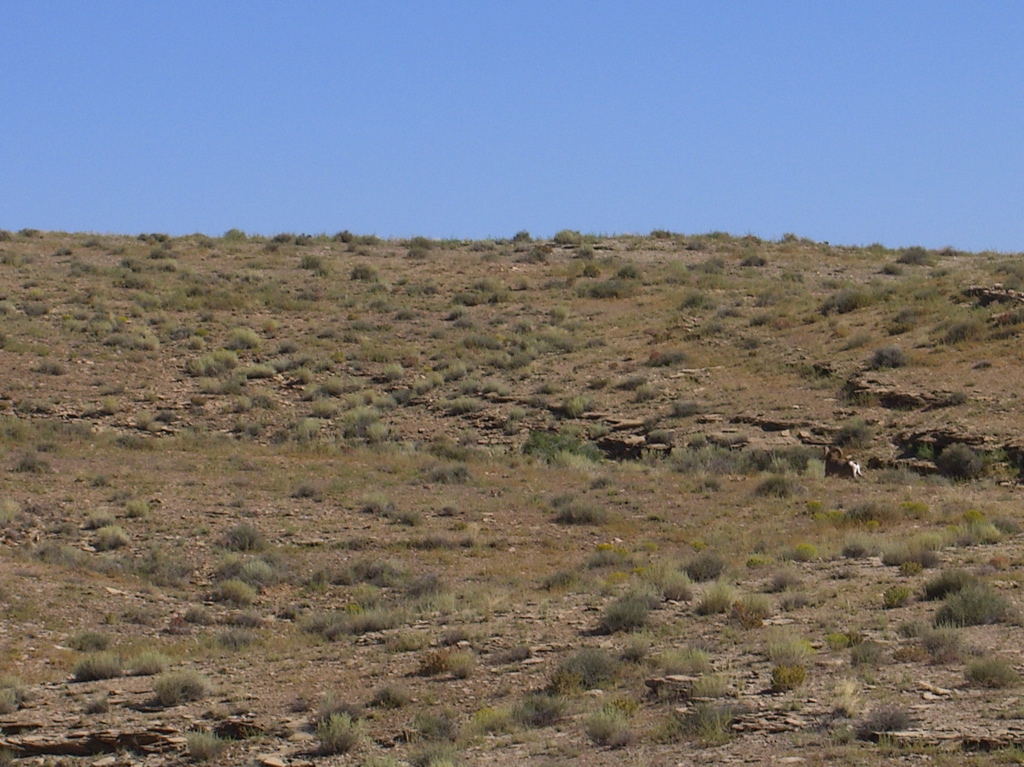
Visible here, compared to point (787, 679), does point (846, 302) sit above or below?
above

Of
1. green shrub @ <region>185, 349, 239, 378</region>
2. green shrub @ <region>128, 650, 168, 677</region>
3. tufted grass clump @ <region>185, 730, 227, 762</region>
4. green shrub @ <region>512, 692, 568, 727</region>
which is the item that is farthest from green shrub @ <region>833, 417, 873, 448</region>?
tufted grass clump @ <region>185, 730, 227, 762</region>

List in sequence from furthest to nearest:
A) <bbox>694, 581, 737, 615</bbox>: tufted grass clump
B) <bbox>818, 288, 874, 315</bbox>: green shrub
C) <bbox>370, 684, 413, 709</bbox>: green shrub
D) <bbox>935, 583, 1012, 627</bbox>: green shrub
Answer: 1. <bbox>818, 288, 874, 315</bbox>: green shrub
2. <bbox>694, 581, 737, 615</bbox>: tufted grass clump
3. <bbox>935, 583, 1012, 627</bbox>: green shrub
4. <bbox>370, 684, 413, 709</bbox>: green shrub

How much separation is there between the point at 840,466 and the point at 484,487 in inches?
268

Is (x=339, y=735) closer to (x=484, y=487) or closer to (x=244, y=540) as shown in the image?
(x=244, y=540)

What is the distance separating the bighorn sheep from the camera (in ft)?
77.6

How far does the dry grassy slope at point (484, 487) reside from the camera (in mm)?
11211

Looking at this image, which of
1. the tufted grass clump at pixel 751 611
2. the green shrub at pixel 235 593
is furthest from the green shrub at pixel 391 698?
the green shrub at pixel 235 593

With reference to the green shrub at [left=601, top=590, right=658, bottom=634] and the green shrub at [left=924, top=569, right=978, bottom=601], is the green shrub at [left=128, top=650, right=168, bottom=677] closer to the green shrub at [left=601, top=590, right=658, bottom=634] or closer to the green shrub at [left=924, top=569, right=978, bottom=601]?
the green shrub at [left=601, top=590, right=658, bottom=634]

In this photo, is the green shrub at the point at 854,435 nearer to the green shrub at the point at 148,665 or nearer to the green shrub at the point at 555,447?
the green shrub at the point at 555,447

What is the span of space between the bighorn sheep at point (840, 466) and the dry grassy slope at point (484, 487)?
1.82ft

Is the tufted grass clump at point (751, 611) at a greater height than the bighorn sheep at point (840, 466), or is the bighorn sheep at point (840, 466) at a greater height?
the bighorn sheep at point (840, 466)

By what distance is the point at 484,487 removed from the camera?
2359 cm

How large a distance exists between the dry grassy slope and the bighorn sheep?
21.9 inches

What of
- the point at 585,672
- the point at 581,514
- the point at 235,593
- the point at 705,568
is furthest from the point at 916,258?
the point at 585,672
